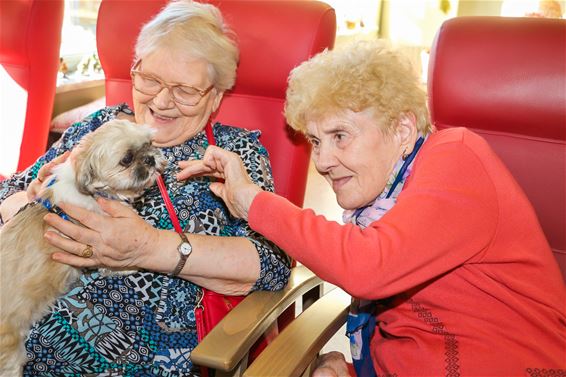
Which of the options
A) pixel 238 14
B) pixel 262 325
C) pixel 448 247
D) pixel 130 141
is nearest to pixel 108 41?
pixel 238 14

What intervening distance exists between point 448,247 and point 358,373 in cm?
55

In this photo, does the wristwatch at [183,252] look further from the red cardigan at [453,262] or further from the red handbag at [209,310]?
the red cardigan at [453,262]

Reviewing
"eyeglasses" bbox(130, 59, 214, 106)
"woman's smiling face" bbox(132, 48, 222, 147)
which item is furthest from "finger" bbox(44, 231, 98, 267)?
"eyeglasses" bbox(130, 59, 214, 106)

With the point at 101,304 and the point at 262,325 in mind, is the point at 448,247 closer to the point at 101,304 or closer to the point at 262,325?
the point at 262,325

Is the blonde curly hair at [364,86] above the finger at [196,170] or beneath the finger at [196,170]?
above

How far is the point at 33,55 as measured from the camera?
99.3 inches

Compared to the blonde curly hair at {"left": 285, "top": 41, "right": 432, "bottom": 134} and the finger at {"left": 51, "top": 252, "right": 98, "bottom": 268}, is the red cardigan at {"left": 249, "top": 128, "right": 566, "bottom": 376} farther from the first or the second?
the finger at {"left": 51, "top": 252, "right": 98, "bottom": 268}

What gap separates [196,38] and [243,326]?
840 millimetres

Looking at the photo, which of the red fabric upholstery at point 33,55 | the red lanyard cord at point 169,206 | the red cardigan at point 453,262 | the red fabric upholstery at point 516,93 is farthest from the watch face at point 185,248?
the red fabric upholstery at point 33,55

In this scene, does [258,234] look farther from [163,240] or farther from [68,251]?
[68,251]

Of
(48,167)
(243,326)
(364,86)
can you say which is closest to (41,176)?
(48,167)

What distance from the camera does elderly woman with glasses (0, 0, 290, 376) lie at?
5.01ft

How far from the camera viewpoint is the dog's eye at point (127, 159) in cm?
146

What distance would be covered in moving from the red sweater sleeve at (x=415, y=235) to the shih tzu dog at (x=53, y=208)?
1.58 feet
